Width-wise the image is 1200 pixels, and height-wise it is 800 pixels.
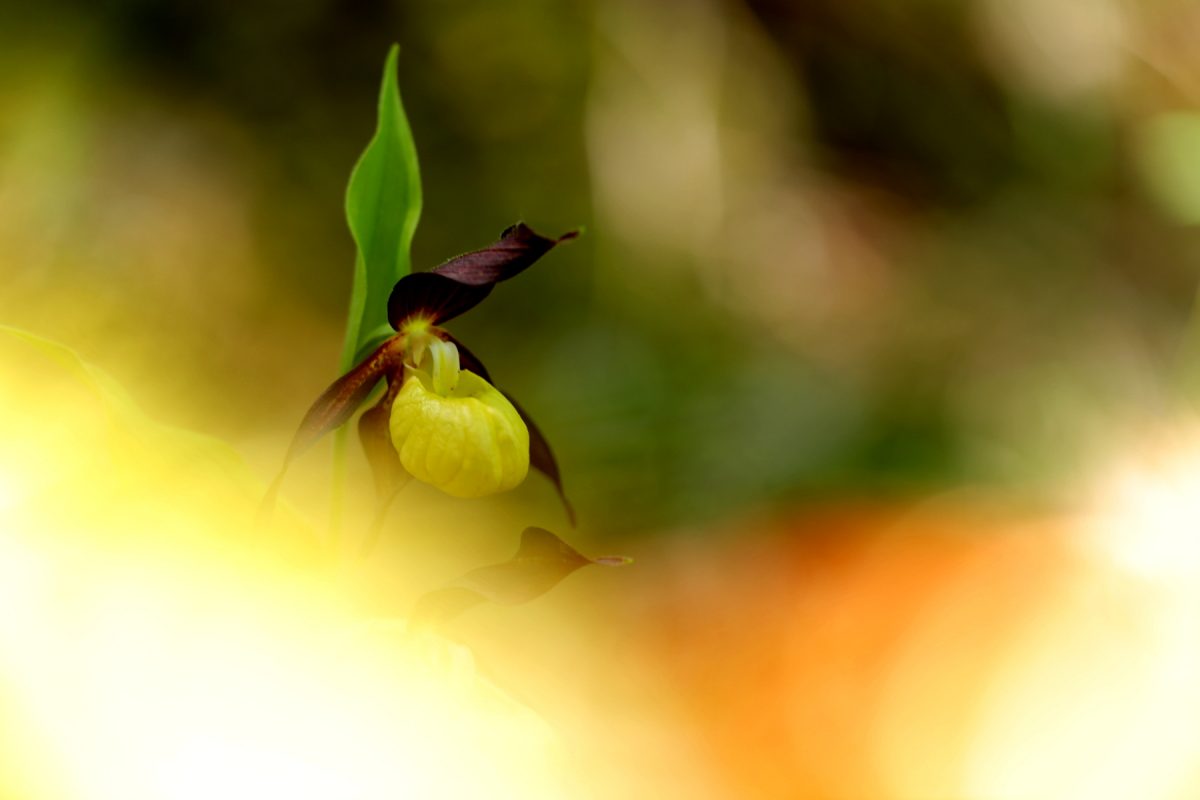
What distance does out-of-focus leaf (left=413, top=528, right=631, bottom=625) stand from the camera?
72 centimetres

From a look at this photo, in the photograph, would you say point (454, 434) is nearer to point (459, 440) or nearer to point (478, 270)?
point (459, 440)

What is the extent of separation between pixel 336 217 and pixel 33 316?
0.74 m

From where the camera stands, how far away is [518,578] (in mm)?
722

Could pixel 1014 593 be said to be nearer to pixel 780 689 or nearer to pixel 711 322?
pixel 780 689

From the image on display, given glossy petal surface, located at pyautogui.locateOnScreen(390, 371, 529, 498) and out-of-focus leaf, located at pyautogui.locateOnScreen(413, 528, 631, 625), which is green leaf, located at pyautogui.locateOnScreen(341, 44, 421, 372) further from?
out-of-focus leaf, located at pyautogui.locateOnScreen(413, 528, 631, 625)

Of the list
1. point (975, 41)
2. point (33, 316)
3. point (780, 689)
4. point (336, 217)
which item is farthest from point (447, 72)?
point (780, 689)

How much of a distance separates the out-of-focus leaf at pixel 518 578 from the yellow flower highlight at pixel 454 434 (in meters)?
0.06

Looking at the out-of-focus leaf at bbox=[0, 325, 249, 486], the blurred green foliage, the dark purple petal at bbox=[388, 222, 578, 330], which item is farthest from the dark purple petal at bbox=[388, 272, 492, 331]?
the blurred green foliage

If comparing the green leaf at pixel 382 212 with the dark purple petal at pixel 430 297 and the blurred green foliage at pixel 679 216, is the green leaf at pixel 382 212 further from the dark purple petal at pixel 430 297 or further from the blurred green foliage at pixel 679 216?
the blurred green foliage at pixel 679 216

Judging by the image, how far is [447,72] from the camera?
2.38 m

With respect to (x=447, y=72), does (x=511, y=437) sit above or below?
below

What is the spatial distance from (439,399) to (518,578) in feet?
0.47

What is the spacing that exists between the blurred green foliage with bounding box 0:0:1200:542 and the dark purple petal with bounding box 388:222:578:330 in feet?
3.78

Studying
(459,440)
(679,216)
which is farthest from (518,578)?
(679,216)
